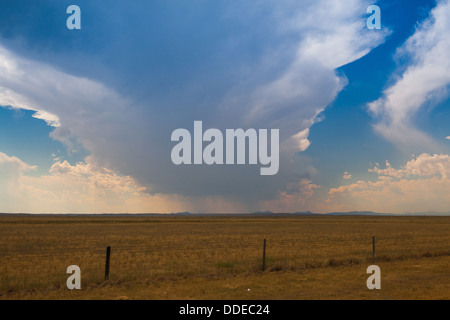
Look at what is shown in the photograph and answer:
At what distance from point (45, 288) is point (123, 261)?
7.48m

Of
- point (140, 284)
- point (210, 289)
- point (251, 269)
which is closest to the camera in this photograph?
point (210, 289)

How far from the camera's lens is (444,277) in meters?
13.6

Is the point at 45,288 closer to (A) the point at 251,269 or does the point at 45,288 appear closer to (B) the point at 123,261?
(B) the point at 123,261
